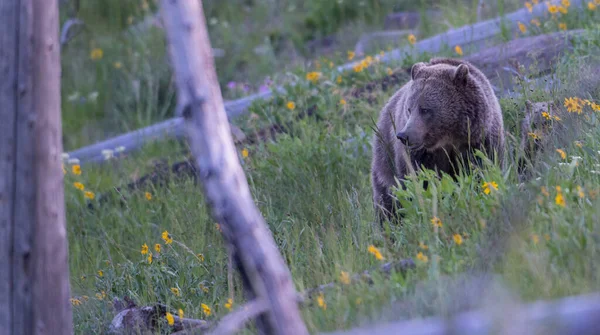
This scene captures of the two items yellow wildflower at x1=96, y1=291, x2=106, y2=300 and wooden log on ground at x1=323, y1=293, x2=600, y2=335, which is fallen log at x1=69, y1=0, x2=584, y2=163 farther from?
wooden log on ground at x1=323, y1=293, x2=600, y2=335

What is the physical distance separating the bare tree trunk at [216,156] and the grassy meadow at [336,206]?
1.25 ft

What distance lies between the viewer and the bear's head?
4.68 meters

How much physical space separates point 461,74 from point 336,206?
3.76 ft

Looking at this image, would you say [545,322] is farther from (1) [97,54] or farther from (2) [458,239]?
(1) [97,54]

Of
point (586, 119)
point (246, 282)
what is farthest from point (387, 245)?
point (586, 119)

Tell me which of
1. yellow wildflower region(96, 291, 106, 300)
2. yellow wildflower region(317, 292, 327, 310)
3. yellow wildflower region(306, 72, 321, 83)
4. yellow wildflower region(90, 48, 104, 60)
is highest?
yellow wildflower region(90, 48, 104, 60)

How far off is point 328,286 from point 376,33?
20.7 feet

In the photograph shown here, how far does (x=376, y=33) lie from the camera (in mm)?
9281

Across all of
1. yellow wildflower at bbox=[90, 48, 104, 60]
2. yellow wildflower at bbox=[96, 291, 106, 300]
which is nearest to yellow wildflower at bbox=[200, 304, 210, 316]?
yellow wildflower at bbox=[96, 291, 106, 300]

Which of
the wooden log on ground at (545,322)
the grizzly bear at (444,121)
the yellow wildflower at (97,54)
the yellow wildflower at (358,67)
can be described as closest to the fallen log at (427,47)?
the yellow wildflower at (358,67)

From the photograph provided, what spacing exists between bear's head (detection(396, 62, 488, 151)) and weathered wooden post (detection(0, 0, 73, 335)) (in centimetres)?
223

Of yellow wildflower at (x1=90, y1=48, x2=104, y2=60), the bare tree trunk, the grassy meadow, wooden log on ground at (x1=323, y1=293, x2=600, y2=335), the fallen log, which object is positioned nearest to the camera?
wooden log on ground at (x1=323, y1=293, x2=600, y2=335)

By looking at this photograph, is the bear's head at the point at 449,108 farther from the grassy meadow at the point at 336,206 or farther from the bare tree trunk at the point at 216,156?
the bare tree trunk at the point at 216,156

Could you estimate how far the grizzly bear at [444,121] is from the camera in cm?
465
